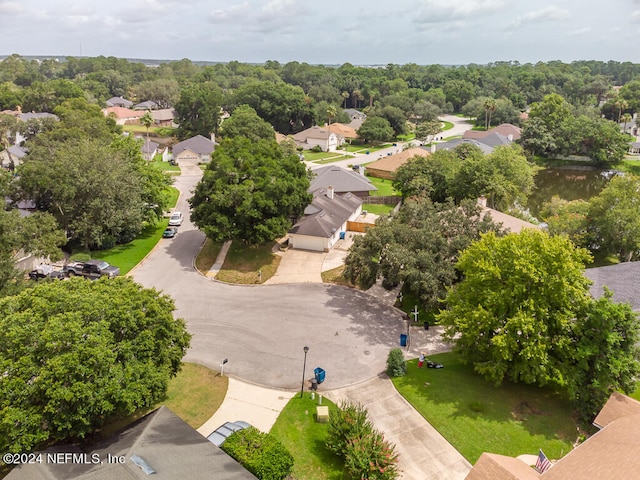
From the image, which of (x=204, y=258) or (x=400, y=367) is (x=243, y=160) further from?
(x=400, y=367)

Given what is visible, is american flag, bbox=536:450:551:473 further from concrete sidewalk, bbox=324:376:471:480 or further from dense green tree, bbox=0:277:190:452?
dense green tree, bbox=0:277:190:452

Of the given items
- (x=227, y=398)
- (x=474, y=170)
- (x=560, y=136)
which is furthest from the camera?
(x=560, y=136)

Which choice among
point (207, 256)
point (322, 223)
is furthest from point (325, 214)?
point (207, 256)

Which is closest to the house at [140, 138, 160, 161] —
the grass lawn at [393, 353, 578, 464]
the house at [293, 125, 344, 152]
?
the house at [293, 125, 344, 152]

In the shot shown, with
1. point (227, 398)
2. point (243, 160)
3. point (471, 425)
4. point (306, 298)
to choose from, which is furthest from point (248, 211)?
point (471, 425)

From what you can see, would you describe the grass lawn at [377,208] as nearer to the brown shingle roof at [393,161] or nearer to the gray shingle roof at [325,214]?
the gray shingle roof at [325,214]

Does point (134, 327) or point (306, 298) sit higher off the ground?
point (134, 327)

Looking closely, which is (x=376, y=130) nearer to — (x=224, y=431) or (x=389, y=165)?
(x=389, y=165)
